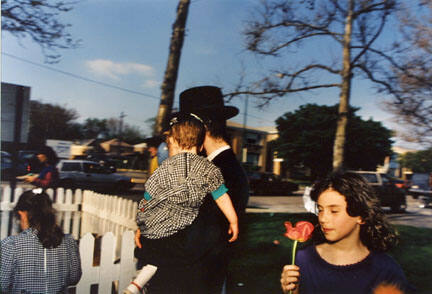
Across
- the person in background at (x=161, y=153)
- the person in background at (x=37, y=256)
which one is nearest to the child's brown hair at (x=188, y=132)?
Answer: the person in background at (x=161, y=153)

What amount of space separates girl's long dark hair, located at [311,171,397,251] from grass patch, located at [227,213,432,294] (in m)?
1.22

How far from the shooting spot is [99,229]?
3.83 m

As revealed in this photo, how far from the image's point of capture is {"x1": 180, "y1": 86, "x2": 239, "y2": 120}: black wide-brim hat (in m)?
1.93

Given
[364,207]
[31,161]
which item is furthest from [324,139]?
[31,161]

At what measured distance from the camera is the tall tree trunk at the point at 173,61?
2502 mm

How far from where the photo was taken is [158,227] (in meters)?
1.52

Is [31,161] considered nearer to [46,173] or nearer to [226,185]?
[46,173]

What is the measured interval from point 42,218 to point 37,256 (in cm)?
21

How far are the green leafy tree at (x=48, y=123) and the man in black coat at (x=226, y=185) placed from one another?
4.09ft

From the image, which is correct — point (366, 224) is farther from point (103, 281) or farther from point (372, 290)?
point (103, 281)

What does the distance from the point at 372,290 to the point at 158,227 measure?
92cm

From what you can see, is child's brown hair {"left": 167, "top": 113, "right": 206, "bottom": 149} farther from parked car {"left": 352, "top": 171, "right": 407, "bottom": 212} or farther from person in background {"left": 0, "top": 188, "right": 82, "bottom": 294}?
parked car {"left": 352, "top": 171, "right": 407, "bottom": 212}

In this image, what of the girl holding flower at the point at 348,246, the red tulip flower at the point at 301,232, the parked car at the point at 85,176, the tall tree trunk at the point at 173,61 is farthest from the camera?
the parked car at the point at 85,176

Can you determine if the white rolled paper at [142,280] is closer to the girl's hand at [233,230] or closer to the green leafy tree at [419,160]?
the girl's hand at [233,230]
